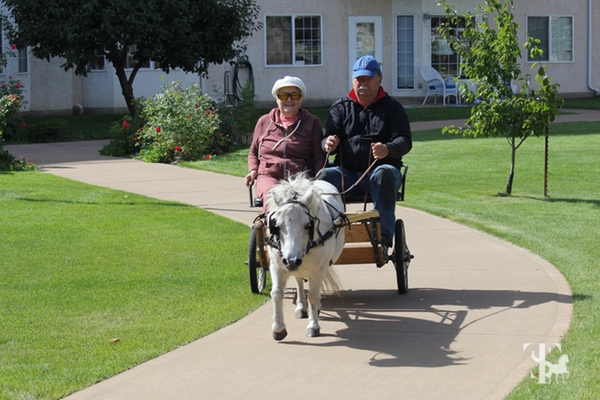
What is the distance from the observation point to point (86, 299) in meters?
7.54

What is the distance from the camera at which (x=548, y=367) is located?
5.48m

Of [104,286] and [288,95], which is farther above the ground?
[288,95]

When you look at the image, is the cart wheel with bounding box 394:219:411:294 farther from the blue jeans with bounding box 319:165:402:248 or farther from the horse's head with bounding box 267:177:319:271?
the horse's head with bounding box 267:177:319:271

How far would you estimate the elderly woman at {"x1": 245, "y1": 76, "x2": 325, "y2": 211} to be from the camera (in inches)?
290

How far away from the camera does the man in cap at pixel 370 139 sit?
7.44 m

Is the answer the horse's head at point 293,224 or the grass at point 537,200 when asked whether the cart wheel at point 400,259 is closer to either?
the grass at point 537,200

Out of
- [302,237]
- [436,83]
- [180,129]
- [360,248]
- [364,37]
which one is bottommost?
[360,248]

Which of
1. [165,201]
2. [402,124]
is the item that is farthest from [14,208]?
[402,124]

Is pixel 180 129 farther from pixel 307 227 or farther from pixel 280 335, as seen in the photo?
pixel 307 227

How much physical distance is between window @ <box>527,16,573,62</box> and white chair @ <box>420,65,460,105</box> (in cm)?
482

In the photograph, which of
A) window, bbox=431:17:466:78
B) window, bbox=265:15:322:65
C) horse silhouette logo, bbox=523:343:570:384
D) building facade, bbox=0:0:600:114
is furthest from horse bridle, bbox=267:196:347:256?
window, bbox=431:17:466:78

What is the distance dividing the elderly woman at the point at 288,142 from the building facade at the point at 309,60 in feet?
74.6

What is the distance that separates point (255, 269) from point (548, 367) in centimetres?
279

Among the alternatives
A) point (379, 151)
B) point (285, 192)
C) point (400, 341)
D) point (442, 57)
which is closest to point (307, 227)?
→ point (285, 192)
